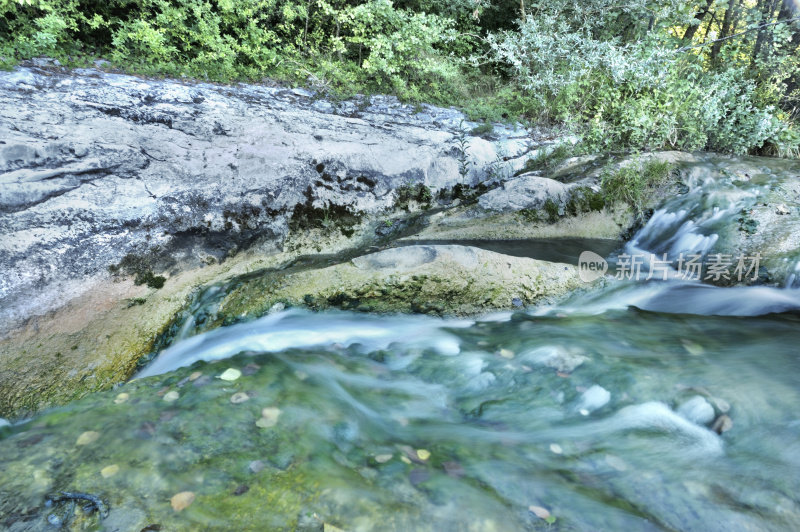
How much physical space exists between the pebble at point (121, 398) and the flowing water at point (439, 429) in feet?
0.05

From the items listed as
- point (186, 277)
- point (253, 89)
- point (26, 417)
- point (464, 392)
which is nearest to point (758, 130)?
point (464, 392)

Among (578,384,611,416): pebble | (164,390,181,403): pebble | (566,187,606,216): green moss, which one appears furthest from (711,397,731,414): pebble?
(164,390,181,403): pebble

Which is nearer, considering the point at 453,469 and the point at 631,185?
the point at 453,469

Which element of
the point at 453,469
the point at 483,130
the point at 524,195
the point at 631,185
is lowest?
the point at 453,469

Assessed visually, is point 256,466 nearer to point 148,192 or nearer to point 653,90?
point 148,192

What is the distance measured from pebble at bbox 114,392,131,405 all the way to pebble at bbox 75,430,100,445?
32 cm

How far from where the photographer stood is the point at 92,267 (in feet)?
12.0

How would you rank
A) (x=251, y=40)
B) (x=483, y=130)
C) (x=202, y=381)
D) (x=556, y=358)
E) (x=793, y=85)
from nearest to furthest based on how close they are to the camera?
(x=202, y=381) < (x=556, y=358) < (x=483, y=130) < (x=251, y=40) < (x=793, y=85)

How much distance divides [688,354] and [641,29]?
23.7 feet

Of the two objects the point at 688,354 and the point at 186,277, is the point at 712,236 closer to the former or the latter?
the point at 688,354

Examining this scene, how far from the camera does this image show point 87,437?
232 centimetres

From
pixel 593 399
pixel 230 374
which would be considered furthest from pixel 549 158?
pixel 230 374

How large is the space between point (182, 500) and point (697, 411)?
3.00 meters

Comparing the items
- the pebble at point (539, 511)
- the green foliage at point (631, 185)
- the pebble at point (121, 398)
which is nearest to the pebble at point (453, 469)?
the pebble at point (539, 511)
